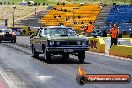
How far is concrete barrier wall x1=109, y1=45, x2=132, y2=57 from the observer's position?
84.8 feet

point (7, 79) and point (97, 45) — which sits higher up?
point (7, 79)

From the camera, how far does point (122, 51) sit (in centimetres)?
2664

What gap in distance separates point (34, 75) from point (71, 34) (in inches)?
244

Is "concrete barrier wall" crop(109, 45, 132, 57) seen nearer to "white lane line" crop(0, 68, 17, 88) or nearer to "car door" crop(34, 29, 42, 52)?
"car door" crop(34, 29, 42, 52)

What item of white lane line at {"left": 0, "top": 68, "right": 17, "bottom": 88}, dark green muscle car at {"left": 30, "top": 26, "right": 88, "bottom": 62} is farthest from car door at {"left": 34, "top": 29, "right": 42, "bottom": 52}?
white lane line at {"left": 0, "top": 68, "right": 17, "bottom": 88}

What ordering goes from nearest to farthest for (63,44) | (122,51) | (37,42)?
(63,44), (37,42), (122,51)

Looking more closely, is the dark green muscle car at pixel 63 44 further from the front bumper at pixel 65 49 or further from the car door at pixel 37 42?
the car door at pixel 37 42

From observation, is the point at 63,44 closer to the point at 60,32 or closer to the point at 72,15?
the point at 60,32

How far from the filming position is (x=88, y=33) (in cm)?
4206

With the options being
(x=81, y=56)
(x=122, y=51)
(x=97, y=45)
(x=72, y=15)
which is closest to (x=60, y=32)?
(x=81, y=56)

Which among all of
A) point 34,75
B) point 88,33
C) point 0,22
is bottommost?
point 0,22

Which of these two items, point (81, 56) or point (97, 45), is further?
point (97, 45)

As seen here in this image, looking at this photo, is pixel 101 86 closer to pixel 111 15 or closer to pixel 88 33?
pixel 88 33

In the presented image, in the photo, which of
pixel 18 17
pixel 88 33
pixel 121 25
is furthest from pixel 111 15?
pixel 88 33
